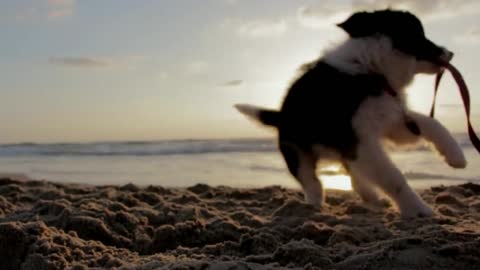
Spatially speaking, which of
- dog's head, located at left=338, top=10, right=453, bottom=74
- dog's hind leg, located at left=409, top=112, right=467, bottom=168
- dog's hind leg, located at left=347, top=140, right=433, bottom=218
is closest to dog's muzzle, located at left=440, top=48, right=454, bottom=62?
dog's head, located at left=338, top=10, right=453, bottom=74

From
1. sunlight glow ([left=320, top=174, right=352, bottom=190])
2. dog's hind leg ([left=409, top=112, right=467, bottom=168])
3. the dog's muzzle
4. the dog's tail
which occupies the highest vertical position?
the dog's muzzle

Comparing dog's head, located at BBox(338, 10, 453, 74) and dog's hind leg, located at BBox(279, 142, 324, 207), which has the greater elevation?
dog's head, located at BBox(338, 10, 453, 74)

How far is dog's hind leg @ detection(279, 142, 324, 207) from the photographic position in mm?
4645

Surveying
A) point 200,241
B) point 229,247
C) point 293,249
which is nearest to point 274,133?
point 200,241

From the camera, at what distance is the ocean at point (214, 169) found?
7.41 m

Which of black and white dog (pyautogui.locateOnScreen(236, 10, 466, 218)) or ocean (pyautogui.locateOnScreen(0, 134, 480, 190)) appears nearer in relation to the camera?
black and white dog (pyautogui.locateOnScreen(236, 10, 466, 218))

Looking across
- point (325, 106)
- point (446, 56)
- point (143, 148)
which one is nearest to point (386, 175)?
A: point (325, 106)

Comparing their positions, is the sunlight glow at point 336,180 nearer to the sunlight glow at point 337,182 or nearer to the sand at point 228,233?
the sunlight glow at point 337,182

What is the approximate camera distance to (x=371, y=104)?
3.97 metres

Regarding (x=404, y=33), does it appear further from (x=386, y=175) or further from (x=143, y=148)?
(x=143, y=148)

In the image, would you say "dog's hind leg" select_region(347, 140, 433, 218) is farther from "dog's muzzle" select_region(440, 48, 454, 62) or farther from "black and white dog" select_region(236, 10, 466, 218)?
"dog's muzzle" select_region(440, 48, 454, 62)

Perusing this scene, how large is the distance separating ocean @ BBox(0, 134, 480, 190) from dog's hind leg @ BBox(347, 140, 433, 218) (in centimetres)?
48

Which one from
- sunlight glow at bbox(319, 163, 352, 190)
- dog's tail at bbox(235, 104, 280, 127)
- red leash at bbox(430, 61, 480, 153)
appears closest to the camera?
red leash at bbox(430, 61, 480, 153)

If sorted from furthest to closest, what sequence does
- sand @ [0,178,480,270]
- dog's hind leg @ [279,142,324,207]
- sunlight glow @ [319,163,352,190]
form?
1. sunlight glow @ [319,163,352,190]
2. dog's hind leg @ [279,142,324,207]
3. sand @ [0,178,480,270]
